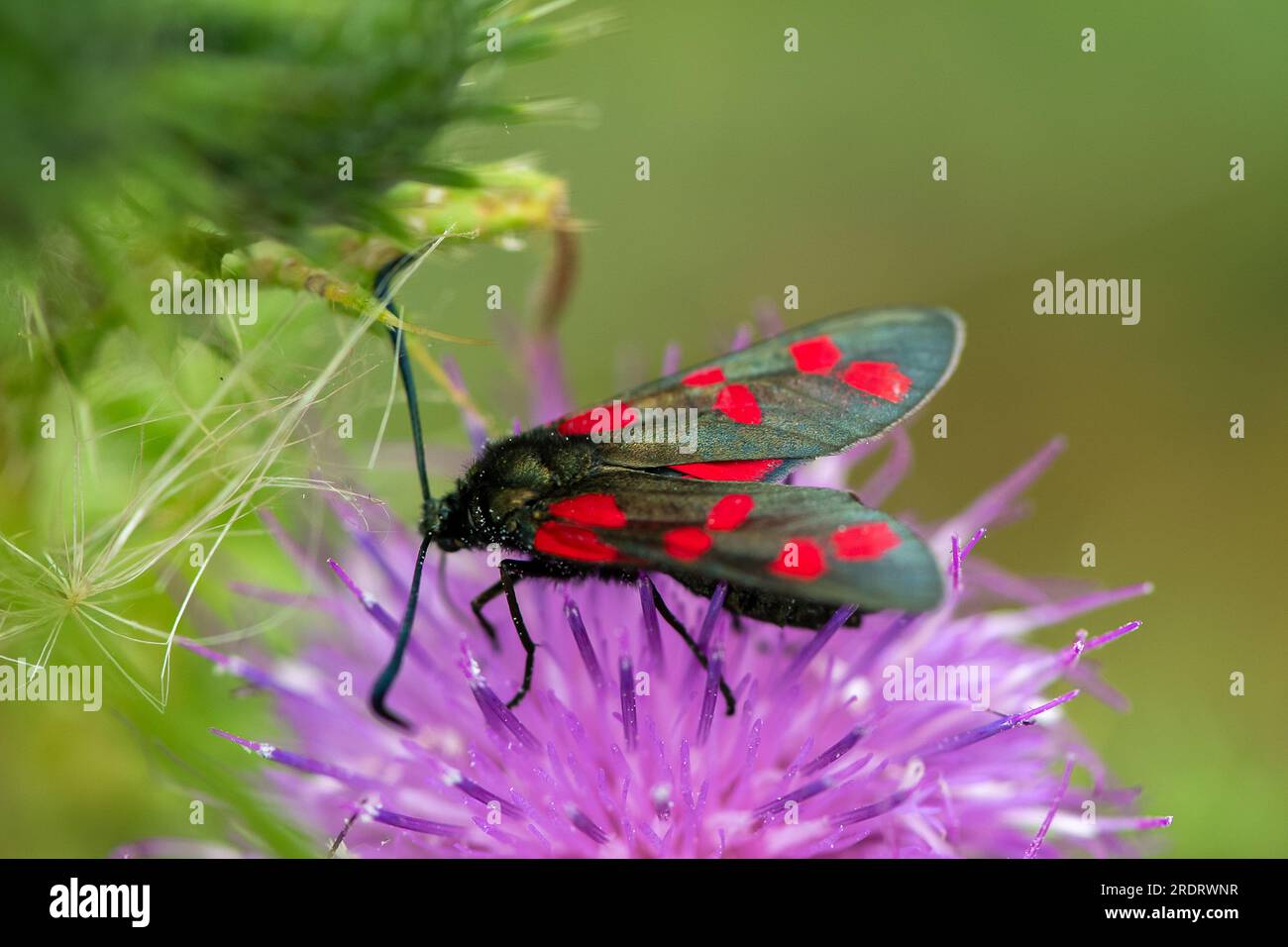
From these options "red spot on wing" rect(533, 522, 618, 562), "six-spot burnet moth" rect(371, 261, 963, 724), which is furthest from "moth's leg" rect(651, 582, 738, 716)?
"red spot on wing" rect(533, 522, 618, 562)

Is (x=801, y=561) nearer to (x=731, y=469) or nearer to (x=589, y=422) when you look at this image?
(x=731, y=469)

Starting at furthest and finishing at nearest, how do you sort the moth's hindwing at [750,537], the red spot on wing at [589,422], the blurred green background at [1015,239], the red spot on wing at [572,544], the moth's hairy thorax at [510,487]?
the blurred green background at [1015,239]
the red spot on wing at [589,422]
the moth's hairy thorax at [510,487]
the red spot on wing at [572,544]
the moth's hindwing at [750,537]

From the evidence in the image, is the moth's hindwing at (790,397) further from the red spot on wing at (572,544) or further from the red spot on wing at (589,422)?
the red spot on wing at (572,544)

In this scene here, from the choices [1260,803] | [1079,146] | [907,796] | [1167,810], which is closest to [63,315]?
[907,796]

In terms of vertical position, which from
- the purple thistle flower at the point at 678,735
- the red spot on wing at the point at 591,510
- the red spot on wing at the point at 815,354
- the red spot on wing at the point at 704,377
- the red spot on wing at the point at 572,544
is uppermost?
the red spot on wing at the point at 815,354

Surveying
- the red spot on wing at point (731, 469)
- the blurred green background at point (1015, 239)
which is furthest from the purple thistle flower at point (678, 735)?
the blurred green background at point (1015, 239)

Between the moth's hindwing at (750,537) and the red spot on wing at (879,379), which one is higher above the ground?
the red spot on wing at (879,379)

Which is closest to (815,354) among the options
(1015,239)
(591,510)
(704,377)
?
(704,377)

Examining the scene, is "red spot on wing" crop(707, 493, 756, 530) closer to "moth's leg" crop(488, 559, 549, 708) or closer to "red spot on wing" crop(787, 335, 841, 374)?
"moth's leg" crop(488, 559, 549, 708)
